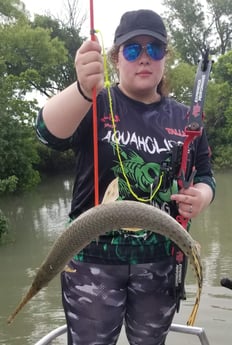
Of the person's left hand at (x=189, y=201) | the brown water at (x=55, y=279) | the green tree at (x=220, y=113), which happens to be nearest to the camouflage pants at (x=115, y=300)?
the person's left hand at (x=189, y=201)

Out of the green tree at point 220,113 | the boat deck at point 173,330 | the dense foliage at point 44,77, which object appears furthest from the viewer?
the green tree at point 220,113

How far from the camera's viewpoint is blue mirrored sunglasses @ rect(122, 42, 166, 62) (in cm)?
192

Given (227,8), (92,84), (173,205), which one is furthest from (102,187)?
(227,8)

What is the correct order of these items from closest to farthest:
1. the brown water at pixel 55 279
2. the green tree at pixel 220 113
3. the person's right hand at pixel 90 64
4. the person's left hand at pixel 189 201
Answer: the person's right hand at pixel 90 64 < the person's left hand at pixel 189 201 < the brown water at pixel 55 279 < the green tree at pixel 220 113

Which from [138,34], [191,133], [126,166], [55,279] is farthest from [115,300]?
[55,279]

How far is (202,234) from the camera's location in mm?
9906

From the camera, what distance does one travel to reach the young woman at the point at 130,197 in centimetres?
192

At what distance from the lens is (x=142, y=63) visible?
1.92m

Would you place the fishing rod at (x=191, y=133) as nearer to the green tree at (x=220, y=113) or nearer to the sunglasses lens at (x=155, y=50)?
the sunglasses lens at (x=155, y=50)

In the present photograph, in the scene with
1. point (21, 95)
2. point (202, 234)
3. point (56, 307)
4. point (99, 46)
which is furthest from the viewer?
point (21, 95)

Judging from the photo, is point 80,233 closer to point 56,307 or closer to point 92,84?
point 92,84

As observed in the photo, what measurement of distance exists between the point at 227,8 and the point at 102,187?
120 feet

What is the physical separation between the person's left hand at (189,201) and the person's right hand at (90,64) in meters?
0.52

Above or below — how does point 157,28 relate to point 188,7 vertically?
below
